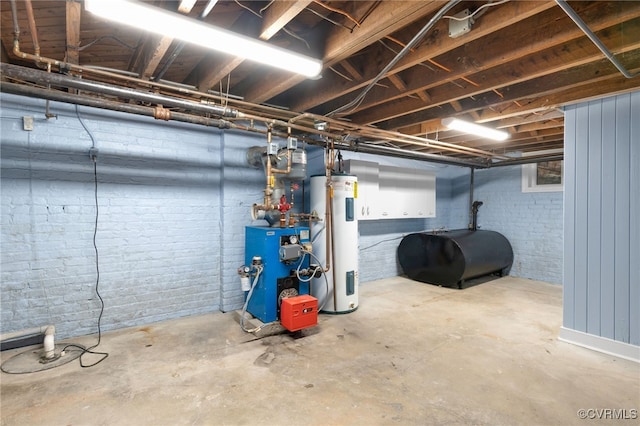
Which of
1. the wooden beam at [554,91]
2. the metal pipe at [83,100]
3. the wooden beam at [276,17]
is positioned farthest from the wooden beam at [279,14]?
the wooden beam at [554,91]

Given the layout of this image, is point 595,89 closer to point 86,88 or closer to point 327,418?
point 327,418

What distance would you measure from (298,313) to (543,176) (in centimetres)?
511

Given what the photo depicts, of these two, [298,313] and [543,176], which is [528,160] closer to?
[543,176]

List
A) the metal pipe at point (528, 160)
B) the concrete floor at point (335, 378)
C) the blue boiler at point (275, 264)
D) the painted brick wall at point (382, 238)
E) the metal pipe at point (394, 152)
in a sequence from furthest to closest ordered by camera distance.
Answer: the painted brick wall at point (382, 238)
the metal pipe at point (528, 160)
the metal pipe at point (394, 152)
the blue boiler at point (275, 264)
the concrete floor at point (335, 378)

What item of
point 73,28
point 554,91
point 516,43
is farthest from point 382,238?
point 73,28

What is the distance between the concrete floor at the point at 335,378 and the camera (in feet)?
6.49

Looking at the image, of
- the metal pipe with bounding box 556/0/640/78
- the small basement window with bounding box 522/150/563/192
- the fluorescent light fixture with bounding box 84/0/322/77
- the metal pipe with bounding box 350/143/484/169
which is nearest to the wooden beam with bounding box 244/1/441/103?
the fluorescent light fixture with bounding box 84/0/322/77

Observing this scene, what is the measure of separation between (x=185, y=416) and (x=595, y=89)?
4.12 meters

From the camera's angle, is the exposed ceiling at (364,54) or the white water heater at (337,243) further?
the white water heater at (337,243)

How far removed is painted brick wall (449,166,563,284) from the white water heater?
3.79 m

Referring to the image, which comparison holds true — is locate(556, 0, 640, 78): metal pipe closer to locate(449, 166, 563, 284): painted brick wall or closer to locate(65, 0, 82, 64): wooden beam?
locate(65, 0, 82, 64): wooden beam

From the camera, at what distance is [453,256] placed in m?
4.73

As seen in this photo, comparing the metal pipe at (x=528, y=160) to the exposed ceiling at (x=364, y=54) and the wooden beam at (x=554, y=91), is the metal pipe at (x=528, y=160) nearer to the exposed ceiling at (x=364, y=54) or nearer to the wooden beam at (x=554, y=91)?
the exposed ceiling at (x=364, y=54)

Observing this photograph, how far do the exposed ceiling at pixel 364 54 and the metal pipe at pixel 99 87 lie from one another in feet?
0.05
